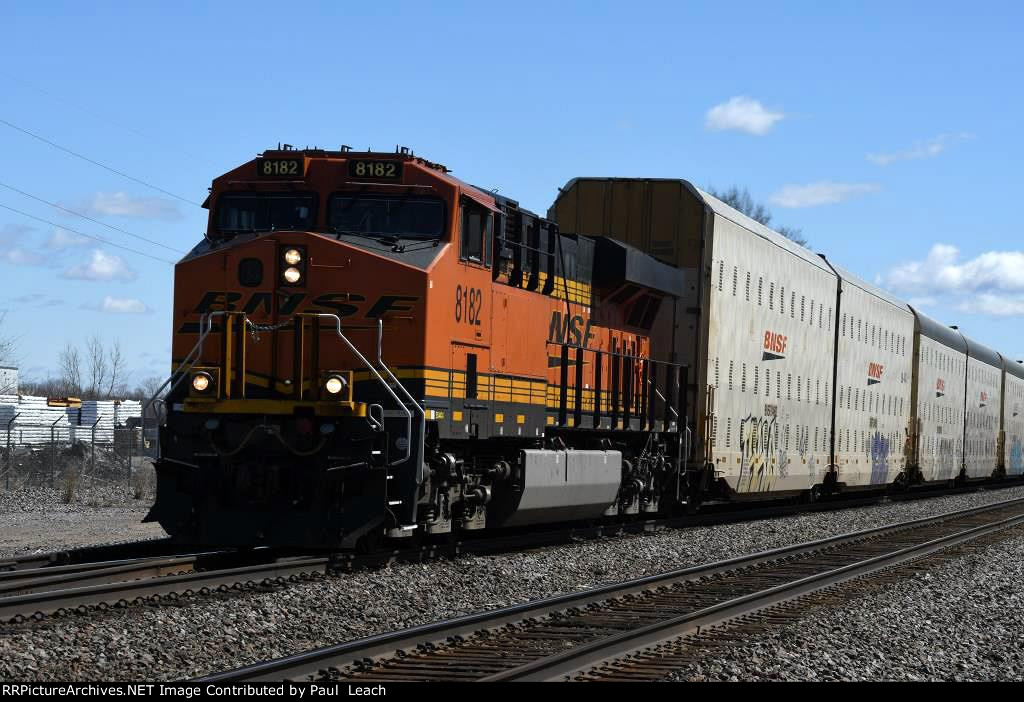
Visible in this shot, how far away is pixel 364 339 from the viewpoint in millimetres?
12375

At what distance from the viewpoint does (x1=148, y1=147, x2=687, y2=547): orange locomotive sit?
12.0 meters

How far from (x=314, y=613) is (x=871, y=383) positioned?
67.8ft

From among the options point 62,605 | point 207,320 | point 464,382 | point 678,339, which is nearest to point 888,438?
point 678,339

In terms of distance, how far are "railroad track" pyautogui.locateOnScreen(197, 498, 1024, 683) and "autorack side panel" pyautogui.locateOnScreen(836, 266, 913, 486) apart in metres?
11.4

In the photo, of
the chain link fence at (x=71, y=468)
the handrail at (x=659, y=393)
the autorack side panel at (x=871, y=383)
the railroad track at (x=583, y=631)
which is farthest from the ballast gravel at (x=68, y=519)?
the autorack side panel at (x=871, y=383)

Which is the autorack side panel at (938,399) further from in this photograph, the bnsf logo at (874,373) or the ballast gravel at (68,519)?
the ballast gravel at (68,519)

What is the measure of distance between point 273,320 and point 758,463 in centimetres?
1103

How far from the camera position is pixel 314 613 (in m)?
9.77

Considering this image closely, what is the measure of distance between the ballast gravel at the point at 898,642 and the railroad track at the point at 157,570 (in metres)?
4.28

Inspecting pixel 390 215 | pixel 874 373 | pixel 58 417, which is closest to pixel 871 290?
pixel 874 373

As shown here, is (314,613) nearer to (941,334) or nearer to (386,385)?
(386,385)

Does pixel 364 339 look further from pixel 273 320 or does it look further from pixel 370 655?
pixel 370 655

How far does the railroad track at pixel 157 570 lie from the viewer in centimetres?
959

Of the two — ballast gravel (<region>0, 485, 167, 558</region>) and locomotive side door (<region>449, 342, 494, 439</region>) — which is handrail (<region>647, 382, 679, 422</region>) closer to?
locomotive side door (<region>449, 342, 494, 439</region>)
